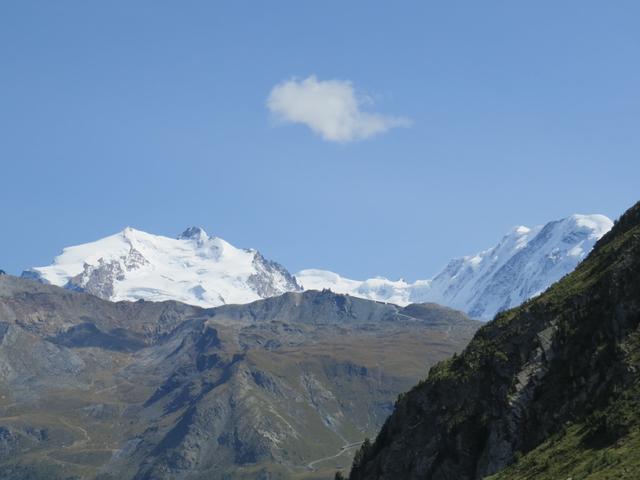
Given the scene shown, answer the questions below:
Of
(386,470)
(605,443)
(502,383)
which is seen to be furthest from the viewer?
(386,470)

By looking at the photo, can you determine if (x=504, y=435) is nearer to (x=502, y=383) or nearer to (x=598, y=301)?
(x=502, y=383)

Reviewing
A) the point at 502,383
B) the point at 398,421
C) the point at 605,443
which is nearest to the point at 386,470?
the point at 398,421

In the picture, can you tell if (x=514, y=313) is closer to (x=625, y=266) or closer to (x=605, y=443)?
(x=625, y=266)

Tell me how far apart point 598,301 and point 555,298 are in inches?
365

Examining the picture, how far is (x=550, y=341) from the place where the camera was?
90.3m

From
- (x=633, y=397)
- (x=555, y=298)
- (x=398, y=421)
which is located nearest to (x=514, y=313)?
(x=555, y=298)

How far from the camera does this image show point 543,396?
86312 mm

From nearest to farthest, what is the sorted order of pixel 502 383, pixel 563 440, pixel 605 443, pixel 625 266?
pixel 605 443 → pixel 563 440 → pixel 625 266 → pixel 502 383

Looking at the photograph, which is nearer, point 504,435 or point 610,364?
point 610,364

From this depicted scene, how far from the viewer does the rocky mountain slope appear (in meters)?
70.8

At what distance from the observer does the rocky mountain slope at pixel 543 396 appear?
232 ft

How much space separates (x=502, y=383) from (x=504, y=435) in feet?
21.4

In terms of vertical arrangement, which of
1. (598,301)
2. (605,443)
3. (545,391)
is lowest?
(605,443)

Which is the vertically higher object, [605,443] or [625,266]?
[625,266]
